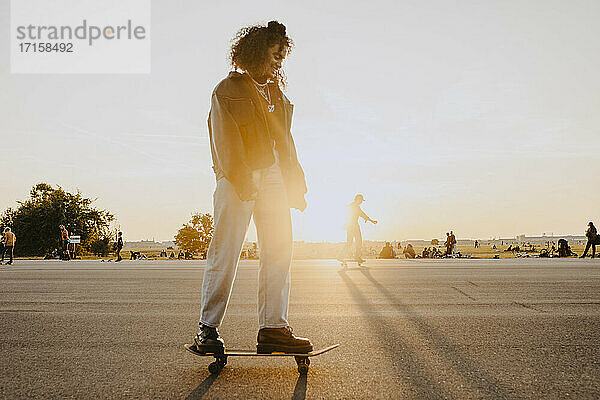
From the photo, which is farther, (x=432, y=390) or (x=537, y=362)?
(x=537, y=362)

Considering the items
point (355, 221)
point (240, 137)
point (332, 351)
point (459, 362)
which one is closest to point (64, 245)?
point (355, 221)

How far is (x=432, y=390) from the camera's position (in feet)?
9.45

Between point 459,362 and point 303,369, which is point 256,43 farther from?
point 459,362

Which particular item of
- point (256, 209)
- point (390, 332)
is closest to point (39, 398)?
point (256, 209)

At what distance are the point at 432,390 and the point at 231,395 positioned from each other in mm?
1084

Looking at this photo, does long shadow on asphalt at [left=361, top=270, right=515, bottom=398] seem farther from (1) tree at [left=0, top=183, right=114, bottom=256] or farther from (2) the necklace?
(1) tree at [left=0, top=183, right=114, bottom=256]

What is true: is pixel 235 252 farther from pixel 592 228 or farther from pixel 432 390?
pixel 592 228

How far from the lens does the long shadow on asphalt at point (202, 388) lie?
2.77m

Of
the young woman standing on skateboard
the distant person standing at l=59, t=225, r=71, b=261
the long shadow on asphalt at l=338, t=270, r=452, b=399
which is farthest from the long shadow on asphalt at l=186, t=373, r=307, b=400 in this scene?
the distant person standing at l=59, t=225, r=71, b=261

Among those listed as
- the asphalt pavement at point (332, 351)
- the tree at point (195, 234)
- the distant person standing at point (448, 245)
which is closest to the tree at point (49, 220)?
the tree at point (195, 234)

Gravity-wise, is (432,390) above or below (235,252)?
Result: below

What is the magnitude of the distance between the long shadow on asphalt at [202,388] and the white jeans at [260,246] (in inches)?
12.7

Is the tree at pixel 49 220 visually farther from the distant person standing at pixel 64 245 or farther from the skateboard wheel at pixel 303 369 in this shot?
the skateboard wheel at pixel 303 369

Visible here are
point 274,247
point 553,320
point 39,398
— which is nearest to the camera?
point 39,398
